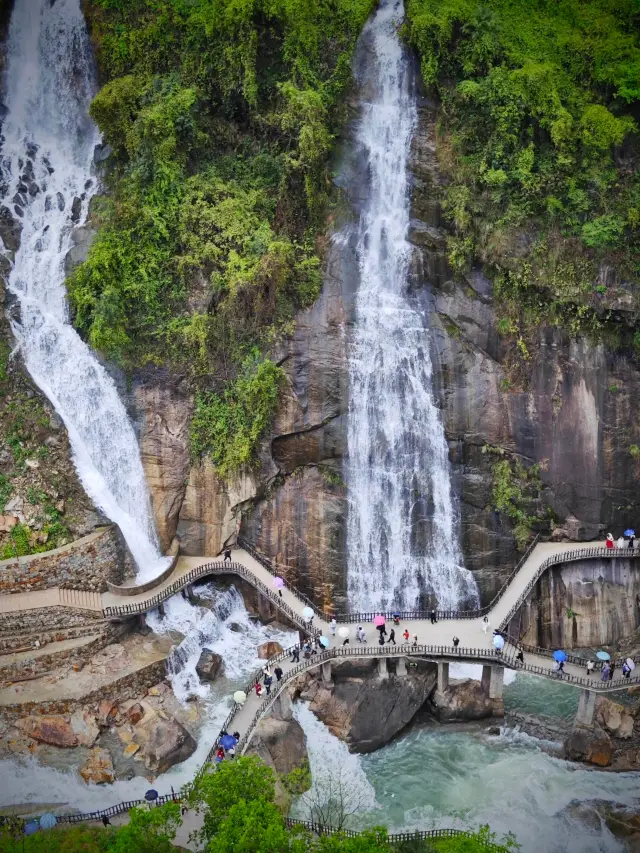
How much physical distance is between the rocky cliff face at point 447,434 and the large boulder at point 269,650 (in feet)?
8.94

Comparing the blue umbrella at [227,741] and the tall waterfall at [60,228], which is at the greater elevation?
the tall waterfall at [60,228]

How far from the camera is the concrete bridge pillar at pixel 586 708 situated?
28.5 m

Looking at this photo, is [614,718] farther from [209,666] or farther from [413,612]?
[209,666]

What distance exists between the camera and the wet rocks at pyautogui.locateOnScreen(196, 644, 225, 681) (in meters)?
29.5

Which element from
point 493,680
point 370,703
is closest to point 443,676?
point 493,680

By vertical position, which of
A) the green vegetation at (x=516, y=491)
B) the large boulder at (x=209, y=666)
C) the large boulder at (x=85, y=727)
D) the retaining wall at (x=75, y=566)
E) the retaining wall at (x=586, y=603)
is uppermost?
the green vegetation at (x=516, y=491)

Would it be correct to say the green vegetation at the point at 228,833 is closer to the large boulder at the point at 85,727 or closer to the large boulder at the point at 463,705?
the large boulder at the point at 85,727

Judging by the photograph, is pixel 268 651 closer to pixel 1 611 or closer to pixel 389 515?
pixel 389 515

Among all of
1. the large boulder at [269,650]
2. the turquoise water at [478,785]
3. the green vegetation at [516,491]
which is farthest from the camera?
the green vegetation at [516,491]

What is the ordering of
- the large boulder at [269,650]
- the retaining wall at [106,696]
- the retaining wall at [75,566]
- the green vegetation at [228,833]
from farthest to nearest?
the large boulder at [269,650] → the retaining wall at [75,566] → the retaining wall at [106,696] → the green vegetation at [228,833]

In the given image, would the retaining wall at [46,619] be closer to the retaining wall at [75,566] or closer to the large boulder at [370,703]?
the retaining wall at [75,566]

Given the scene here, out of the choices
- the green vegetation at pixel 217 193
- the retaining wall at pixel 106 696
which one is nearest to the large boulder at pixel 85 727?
the retaining wall at pixel 106 696

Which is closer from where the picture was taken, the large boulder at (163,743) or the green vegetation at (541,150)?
the large boulder at (163,743)

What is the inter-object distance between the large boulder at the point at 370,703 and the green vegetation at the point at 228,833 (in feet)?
23.1
